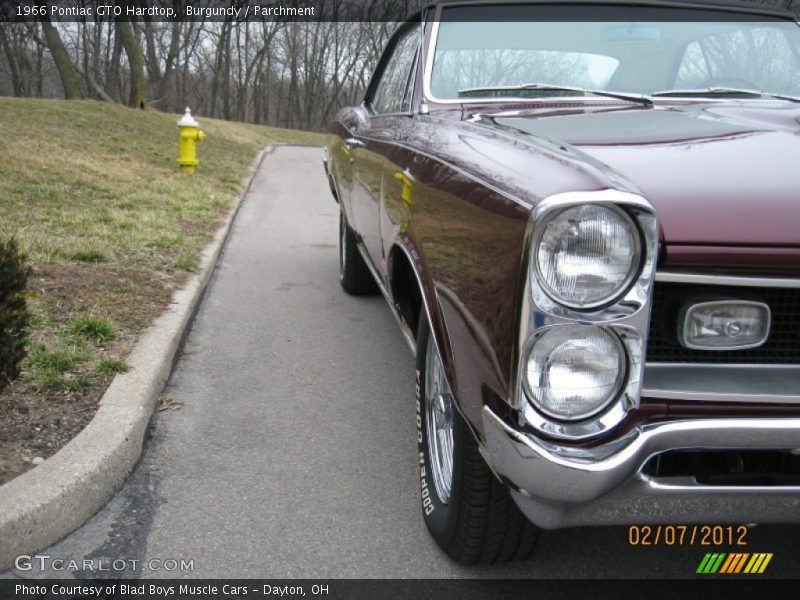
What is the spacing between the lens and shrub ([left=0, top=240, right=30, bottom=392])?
2738 mm

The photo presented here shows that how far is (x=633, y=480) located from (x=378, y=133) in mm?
2332

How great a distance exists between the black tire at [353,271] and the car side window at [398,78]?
3.46ft

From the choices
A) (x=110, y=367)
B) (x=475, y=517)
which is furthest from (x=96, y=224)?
(x=475, y=517)

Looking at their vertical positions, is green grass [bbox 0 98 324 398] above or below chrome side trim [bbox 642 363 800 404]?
below

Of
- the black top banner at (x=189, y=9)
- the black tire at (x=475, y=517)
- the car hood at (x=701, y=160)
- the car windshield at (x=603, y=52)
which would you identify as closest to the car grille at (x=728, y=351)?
the car hood at (x=701, y=160)

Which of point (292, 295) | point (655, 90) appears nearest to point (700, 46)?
point (655, 90)

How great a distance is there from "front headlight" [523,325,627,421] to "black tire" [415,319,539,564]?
401 mm

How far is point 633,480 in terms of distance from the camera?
1812 millimetres

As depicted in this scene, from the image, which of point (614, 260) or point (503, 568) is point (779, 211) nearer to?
point (614, 260)

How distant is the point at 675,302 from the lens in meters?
1.91

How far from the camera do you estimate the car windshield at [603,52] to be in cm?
338

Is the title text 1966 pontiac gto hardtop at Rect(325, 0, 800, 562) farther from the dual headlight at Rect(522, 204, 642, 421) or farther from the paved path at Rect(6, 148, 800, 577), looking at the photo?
the paved path at Rect(6, 148, 800, 577)

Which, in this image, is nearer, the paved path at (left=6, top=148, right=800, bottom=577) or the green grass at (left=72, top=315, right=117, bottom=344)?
the paved path at (left=6, top=148, right=800, bottom=577)

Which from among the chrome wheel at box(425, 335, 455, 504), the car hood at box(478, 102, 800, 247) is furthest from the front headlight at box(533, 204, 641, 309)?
the chrome wheel at box(425, 335, 455, 504)
